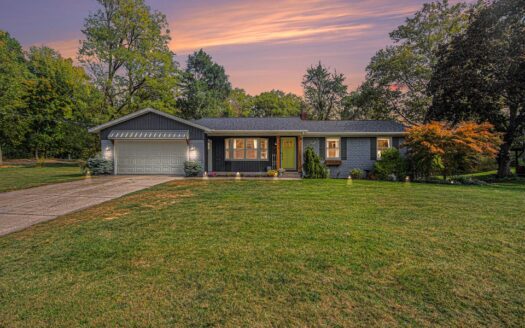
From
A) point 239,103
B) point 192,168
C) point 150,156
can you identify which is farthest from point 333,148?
point 239,103

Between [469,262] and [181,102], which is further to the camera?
[181,102]

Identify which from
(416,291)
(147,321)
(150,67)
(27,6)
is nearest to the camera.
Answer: (147,321)

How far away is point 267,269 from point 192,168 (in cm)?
1213

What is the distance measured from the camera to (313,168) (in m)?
14.6

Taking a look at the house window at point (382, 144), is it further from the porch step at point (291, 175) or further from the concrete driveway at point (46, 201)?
the concrete driveway at point (46, 201)

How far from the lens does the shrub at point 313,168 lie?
14.6 m

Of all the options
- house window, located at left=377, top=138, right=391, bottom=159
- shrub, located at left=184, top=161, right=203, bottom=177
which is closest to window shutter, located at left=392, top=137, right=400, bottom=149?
house window, located at left=377, top=138, right=391, bottom=159

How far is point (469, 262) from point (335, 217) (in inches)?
107

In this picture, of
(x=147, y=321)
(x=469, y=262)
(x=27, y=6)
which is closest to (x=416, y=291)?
(x=469, y=262)

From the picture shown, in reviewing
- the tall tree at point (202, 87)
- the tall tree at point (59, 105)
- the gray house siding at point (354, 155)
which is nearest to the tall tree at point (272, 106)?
the tall tree at point (202, 87)

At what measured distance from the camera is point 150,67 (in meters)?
27.8

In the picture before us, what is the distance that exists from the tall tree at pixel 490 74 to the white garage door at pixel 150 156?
1701 cm

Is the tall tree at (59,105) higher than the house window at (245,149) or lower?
higher

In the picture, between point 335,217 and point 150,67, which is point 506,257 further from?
point 150,67
